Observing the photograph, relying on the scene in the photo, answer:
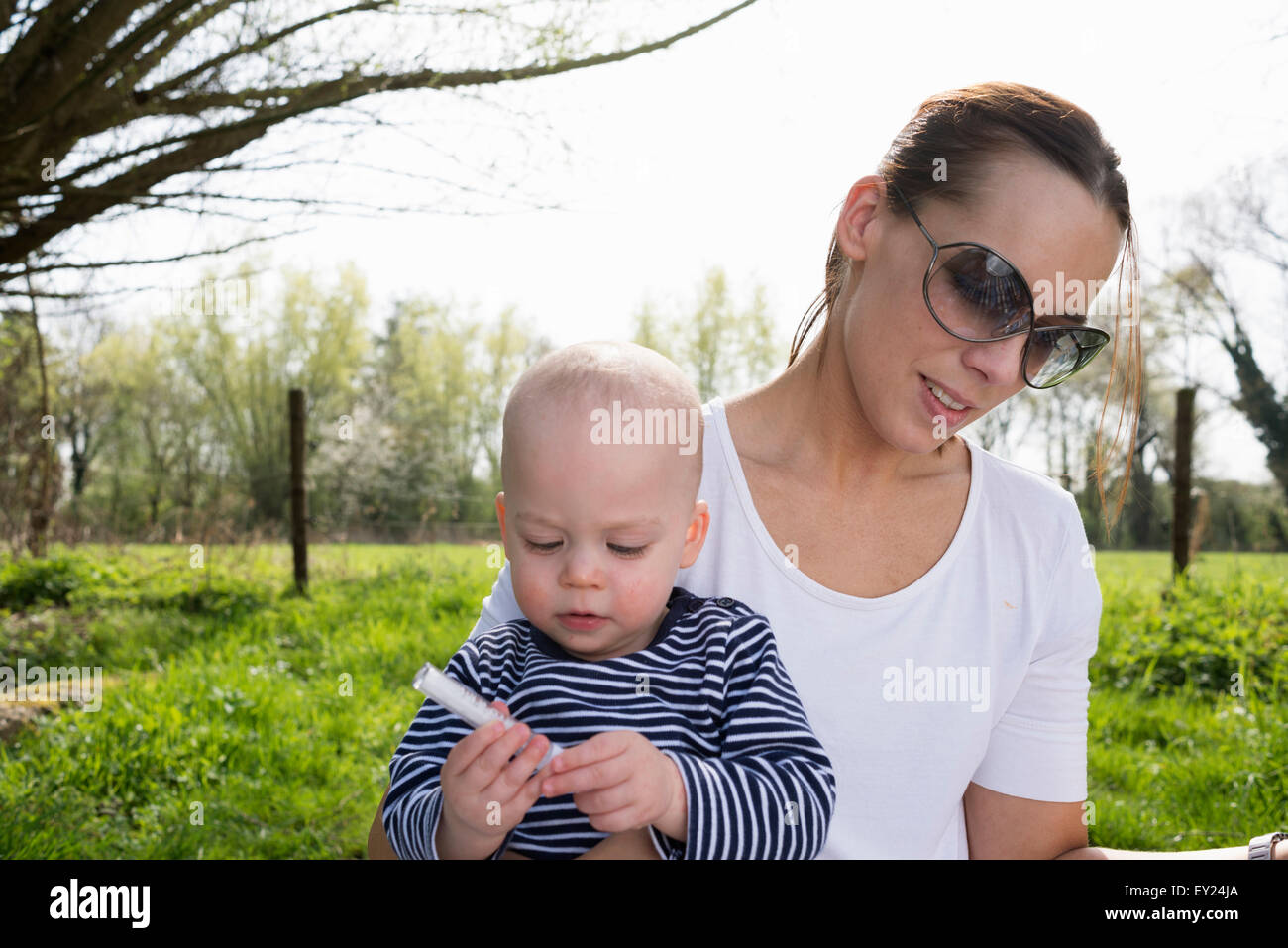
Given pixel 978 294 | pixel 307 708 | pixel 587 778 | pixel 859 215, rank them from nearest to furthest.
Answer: pixel 587 778, pixel 978 294, pixel 859 215, pixel 307 708

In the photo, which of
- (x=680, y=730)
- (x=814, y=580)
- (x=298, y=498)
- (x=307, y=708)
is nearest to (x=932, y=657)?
(x=814, y=580)

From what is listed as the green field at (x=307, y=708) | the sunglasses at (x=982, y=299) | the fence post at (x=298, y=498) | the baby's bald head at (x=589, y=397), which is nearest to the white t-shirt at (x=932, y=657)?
the baby's bald head at (x=589, y=397)

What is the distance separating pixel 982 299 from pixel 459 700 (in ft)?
3.41

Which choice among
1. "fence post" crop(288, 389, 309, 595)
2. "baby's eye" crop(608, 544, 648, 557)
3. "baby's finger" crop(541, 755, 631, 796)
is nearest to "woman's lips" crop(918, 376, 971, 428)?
"baby's eye" crop(608, 544, 648, 557)

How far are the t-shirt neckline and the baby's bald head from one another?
241 millimetres

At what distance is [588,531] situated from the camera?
1356 mm

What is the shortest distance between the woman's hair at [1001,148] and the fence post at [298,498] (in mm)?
7008

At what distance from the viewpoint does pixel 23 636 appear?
259 inches

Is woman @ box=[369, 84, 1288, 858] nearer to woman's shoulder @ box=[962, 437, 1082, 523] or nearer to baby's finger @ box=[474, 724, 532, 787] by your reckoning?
woman's shoulder @ box=[962, 437, 1082, 523]

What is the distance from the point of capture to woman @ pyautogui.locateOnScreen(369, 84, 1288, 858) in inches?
61.9

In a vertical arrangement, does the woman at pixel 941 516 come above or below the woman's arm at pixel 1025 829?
above

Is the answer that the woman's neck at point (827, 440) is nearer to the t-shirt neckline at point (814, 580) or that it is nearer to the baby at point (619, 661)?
the t-shirt neckline at point (814, 580)

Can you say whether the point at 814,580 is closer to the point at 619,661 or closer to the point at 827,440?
the point at 827,440

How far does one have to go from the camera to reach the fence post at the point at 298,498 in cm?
787
